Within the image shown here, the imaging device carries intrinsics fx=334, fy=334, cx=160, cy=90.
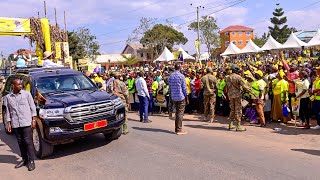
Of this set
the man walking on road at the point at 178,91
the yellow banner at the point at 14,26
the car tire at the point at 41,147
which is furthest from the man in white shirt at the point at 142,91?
the yellow banner at the point at 14,26

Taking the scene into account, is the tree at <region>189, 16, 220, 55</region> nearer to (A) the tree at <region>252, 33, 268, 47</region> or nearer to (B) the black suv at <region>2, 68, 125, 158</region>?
(A) the tree at <region>252, 33, 268, 47</region>

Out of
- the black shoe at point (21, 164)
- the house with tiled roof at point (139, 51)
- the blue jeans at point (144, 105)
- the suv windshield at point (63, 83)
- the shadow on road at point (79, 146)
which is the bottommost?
the black shoe at point (21, 164)

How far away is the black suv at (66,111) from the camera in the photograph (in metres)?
6.97

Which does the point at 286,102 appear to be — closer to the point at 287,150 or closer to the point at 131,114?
the point at 287,150

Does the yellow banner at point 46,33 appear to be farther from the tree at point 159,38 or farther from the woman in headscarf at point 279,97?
A: the tree at point 159,38

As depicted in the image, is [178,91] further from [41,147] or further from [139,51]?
[139,51]

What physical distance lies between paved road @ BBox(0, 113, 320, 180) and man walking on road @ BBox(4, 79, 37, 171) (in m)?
0.47

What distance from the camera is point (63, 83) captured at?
8.49 m

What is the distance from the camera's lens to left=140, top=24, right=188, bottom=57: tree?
215 feet

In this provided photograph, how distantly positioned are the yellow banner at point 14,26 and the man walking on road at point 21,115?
513 inches

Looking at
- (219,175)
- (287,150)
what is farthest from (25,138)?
(287,150)

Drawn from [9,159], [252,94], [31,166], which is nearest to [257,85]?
[252,94]

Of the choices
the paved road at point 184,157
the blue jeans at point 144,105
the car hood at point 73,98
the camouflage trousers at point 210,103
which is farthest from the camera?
the blue jeans at point 144,105

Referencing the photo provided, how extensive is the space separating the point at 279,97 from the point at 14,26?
14695 mm
